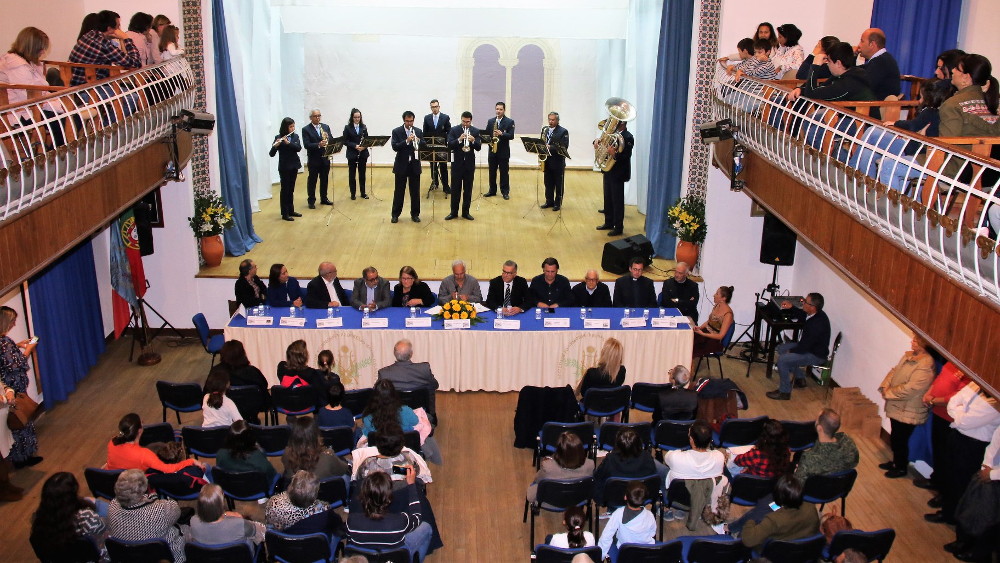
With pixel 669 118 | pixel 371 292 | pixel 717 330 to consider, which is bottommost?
pixel 717 330

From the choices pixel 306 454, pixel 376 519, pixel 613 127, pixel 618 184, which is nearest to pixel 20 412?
pixel 306 454

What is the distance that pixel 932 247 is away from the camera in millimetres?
5664

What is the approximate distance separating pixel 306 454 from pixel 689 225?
6.69 metres

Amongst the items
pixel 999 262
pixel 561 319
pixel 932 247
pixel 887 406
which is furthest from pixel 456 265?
pixel 999 262

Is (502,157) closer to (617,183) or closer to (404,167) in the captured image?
(404,167)

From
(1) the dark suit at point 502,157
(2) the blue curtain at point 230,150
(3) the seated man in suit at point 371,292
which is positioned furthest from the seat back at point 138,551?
(1) the dark suit at point 502,157

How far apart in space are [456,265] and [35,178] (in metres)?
4.68

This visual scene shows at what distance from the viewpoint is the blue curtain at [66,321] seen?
9.60m

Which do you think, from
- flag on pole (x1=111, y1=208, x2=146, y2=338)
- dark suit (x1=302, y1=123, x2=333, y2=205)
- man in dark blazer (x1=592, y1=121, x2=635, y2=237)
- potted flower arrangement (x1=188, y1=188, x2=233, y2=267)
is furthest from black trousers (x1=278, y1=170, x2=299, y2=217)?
man in dark blazer (x1=592, y1=121, x2=635, y2=237)

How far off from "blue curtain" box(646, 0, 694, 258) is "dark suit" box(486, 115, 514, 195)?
8.09ft

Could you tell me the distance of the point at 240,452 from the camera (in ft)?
23.2

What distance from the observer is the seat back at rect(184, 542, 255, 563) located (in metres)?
5.99

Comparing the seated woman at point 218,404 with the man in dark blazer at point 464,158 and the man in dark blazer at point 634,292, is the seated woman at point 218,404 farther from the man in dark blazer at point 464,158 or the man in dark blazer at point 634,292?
the man in dark blazer at point 464,158

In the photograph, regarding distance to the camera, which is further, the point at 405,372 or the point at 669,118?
the point at 669,118
